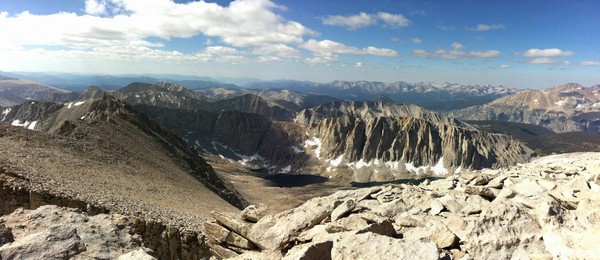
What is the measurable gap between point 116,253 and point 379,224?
37.6 feet

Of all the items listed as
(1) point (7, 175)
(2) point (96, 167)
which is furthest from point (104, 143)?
(1) point (7, 175)

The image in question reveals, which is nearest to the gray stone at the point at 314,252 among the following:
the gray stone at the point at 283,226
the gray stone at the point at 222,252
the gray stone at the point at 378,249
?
the gray stone at the point at 378,249

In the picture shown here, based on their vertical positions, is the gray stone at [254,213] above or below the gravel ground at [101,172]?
above

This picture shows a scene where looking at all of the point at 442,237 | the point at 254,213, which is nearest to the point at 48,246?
the point at 254,213

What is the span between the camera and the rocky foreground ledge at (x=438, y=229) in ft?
40.3

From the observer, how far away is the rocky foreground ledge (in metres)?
12.3

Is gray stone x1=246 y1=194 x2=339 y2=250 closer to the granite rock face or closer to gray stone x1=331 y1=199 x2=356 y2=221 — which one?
gray stone x1=331 y1=199 x2=356 y2=221

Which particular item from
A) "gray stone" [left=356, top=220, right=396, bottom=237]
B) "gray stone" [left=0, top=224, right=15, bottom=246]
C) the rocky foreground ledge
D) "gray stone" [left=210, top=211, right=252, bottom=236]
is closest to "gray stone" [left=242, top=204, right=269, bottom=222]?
the rocky foreground ledge

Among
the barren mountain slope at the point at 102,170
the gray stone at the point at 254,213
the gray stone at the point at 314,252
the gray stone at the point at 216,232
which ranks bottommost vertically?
the barren mountain slope at the point at 102,170

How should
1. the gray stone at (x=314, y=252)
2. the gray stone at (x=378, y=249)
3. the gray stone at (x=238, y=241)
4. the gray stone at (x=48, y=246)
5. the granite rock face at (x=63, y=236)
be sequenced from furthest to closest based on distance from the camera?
the gray stone at (x=238, y=241), the granite rock face at (x=63, y=236), the gray stone at (x=48, y=246), the gray stone at (x=378, y=249), the gray stone at (x=314, y=252)

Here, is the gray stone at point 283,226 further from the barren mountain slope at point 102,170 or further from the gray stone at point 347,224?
the barren mountain slope at point 102,170

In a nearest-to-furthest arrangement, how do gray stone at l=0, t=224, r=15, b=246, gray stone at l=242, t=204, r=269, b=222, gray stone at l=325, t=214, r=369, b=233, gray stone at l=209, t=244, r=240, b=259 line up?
gray stone at l=0, t=224, r=15, b=246
gray stone at l=325, t=214, r=369, b=233
gray stone at l=209, t=244, r=240, b=259
gray stone at l=242, t=204, r=269, b=222

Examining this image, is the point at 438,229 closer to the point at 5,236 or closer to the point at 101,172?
the point at 5,236

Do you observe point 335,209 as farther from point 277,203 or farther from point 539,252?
point 277,203
